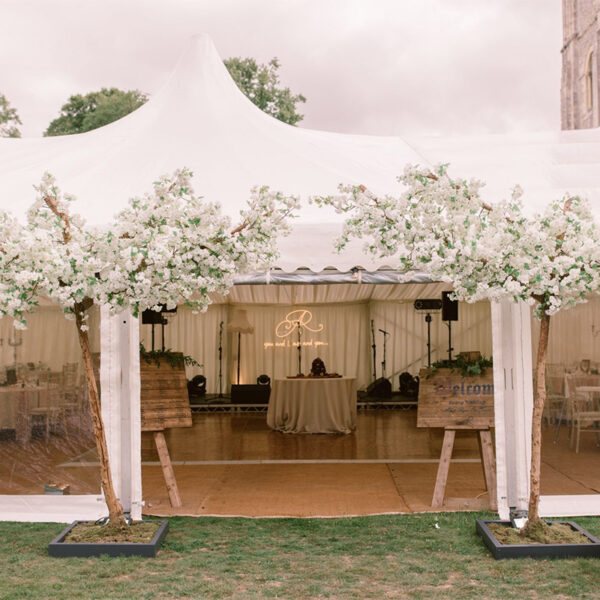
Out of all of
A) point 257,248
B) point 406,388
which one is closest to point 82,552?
point 257,248

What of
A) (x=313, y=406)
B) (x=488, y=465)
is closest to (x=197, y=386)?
(x=313, y=406)

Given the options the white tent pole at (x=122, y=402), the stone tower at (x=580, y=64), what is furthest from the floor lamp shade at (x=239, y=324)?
the stone tower at (x=580, y=64)

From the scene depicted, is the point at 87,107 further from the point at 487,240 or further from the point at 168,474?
the point at 487,240

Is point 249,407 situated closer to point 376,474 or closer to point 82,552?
point 376,474

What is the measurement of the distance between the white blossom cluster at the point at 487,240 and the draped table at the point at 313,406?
640cm

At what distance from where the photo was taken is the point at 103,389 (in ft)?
17.7

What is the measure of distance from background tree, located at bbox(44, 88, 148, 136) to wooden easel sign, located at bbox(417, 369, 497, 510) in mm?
21290

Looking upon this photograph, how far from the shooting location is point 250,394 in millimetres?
13875

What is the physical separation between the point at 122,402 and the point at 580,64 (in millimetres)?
41369

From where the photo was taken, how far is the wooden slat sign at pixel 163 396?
5.87 m

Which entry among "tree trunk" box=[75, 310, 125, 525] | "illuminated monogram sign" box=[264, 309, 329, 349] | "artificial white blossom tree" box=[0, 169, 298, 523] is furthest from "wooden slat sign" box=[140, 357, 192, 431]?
"illuminated monogram sign" box=[264, 309, 329, 349]

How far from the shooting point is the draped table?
417 inches

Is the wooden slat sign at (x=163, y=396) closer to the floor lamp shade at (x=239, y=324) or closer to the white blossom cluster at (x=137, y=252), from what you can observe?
the white blossom cluster at (x=137, y=252)

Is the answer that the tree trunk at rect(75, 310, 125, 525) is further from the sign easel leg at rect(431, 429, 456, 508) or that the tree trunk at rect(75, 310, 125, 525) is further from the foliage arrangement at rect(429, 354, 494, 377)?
the foliage arrangement at rect(429, 354, 494, 377)
